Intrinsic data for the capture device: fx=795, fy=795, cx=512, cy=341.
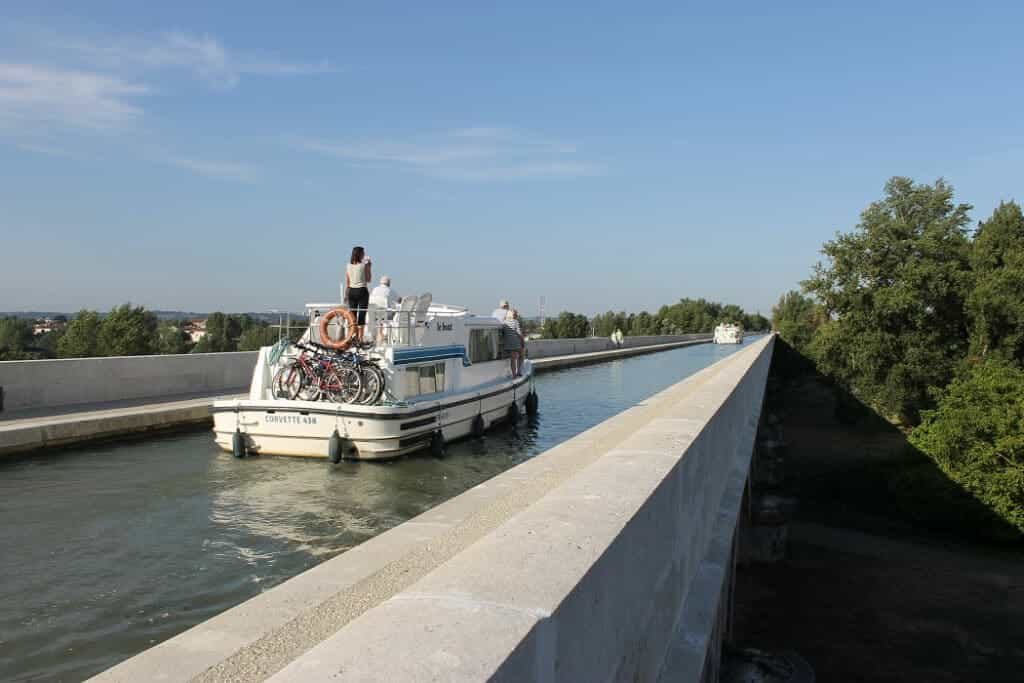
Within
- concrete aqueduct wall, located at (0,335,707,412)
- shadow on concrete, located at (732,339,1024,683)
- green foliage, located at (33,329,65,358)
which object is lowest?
shadow on concrete, located at (732,339,1024,683)

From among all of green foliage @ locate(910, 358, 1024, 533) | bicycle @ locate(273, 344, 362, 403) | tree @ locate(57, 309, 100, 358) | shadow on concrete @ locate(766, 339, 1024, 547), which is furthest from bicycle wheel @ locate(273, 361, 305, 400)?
green foliage @ locate(910, 358, 1024, 533)

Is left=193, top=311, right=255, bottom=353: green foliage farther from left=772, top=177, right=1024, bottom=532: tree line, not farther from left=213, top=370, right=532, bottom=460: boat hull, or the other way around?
left=213, top=370, right=532, bottom=460: boat hull

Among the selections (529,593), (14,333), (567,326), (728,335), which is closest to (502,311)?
(529,593)

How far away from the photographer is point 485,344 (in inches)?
770

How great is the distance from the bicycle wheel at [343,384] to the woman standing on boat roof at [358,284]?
746 millimetres

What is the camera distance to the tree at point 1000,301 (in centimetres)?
3525

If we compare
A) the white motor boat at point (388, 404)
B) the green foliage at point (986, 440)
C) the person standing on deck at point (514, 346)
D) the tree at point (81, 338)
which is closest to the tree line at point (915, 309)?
the green foliage at point (986, 440)

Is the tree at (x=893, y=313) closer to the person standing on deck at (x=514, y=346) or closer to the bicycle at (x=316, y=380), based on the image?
the person standing on deck at (x=514, y=346)

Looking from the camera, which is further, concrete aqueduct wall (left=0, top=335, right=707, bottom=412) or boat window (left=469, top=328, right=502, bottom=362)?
boat window (left=469, top=328, right=502, bottom=362)

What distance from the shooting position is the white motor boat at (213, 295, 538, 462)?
14.3 m

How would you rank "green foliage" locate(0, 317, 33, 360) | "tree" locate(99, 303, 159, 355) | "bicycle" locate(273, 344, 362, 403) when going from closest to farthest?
"bicycle" locate(273, 344, 362, 403), "tree" locate(99, 303, 159, 355), "green foliage" locate(0, 317, 33, 360)

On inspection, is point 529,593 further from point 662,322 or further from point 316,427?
point 662,322

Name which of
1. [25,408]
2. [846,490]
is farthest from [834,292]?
[25,408]

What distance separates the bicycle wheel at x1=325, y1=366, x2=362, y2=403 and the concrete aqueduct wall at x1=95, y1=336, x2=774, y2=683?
20.1 feet
